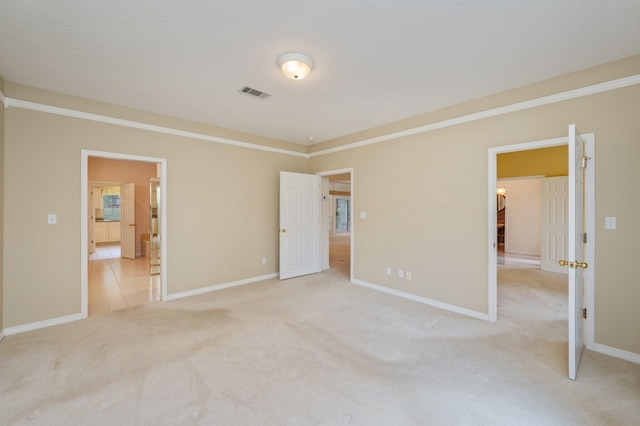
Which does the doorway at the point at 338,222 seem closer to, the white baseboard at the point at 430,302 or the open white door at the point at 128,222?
the white baseboard at the point at 430,302

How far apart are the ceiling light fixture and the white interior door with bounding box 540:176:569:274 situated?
19.5 feet

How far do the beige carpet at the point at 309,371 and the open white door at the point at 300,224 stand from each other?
5.23 feet

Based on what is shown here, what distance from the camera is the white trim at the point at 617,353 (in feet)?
7.93

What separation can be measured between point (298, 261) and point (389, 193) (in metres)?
2.15

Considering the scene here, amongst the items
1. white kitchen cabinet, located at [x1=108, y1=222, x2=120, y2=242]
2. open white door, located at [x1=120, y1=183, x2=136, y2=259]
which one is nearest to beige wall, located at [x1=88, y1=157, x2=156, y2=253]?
open white door, located at [x1=120, y1=183, x2=136, y2=259]

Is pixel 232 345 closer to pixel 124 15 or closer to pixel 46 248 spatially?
pixel 46 248

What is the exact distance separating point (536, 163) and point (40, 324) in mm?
8627

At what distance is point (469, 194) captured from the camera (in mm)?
3471

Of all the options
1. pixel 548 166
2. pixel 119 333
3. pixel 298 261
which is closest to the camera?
pixel 119 333

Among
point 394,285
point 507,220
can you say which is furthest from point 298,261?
point 507,220

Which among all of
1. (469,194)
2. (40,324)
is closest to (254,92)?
(469,194)

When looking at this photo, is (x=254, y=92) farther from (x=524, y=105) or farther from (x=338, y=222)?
(x=338, y=222)

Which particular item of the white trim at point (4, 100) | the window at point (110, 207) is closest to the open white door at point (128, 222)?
the window at point (110, 207)

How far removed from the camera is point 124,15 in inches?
75.4
